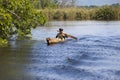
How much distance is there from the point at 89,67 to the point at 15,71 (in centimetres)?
396

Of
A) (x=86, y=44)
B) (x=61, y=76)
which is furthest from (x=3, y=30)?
(x=61, y=76)

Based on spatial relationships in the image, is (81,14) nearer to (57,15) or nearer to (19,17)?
(57,15)

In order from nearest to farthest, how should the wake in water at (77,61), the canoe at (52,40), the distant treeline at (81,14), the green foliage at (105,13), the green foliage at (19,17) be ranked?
the wake in water at (77,61)
the green foliage at (19,17)
the canoe at (52,40)
the green foliage at (105,13)
the distant treeline at (81,14)

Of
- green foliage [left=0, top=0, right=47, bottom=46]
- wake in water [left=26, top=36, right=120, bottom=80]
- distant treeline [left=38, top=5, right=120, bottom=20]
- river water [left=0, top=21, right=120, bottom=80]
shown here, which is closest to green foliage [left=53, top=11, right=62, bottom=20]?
distant treeline [left=38, top=5, right=120, bottom=20]

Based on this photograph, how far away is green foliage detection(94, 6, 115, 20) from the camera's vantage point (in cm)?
6261

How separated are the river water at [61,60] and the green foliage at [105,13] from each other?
3148 centimetres

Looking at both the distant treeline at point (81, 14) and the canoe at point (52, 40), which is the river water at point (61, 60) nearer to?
the canoe at point (52, 40)

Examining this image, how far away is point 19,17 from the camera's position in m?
27.4

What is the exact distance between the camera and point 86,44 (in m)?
29.6

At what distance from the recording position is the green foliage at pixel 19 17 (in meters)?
25.1

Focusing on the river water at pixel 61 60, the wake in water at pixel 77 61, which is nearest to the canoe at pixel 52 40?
the river water at pixel 61 60

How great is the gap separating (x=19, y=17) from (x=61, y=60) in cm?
685

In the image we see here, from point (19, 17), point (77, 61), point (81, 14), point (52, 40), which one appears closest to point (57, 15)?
point (81, 14)

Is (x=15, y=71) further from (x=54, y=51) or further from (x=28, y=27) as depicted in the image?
(x=28, y=27)
